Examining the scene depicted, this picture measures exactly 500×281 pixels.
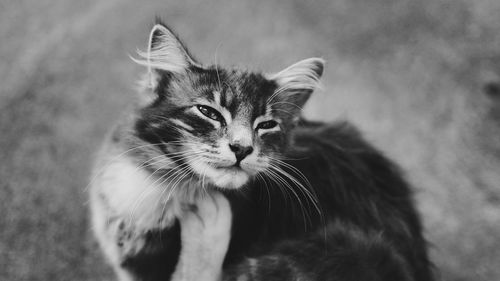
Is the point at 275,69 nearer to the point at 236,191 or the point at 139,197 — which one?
the point at 236,191

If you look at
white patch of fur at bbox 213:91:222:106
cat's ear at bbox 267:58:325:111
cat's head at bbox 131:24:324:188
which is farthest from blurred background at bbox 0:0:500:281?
white patch of fur at bbox 213:91:222:106

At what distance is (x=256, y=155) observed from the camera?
157cm

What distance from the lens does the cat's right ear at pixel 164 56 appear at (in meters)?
1.68

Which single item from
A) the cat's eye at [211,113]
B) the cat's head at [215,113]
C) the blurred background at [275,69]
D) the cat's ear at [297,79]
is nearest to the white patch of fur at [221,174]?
the cat's head at [215,113]

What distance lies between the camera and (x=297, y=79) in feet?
6.12

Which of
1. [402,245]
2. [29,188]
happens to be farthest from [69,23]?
[402,245]

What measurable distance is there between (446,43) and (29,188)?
11.6 ft

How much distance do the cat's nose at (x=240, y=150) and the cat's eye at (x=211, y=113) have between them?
0.52ft

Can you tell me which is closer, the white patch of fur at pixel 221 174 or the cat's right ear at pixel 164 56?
the white patch of fur at pixel 221 174

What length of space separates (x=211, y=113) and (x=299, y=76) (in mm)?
485

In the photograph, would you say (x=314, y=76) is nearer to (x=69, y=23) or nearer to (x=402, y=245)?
(x=402, y=245)

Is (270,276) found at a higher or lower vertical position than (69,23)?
lower

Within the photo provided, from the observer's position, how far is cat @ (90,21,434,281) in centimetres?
162

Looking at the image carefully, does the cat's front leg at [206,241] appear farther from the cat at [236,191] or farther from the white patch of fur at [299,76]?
the white patch of fur at [299,76]
